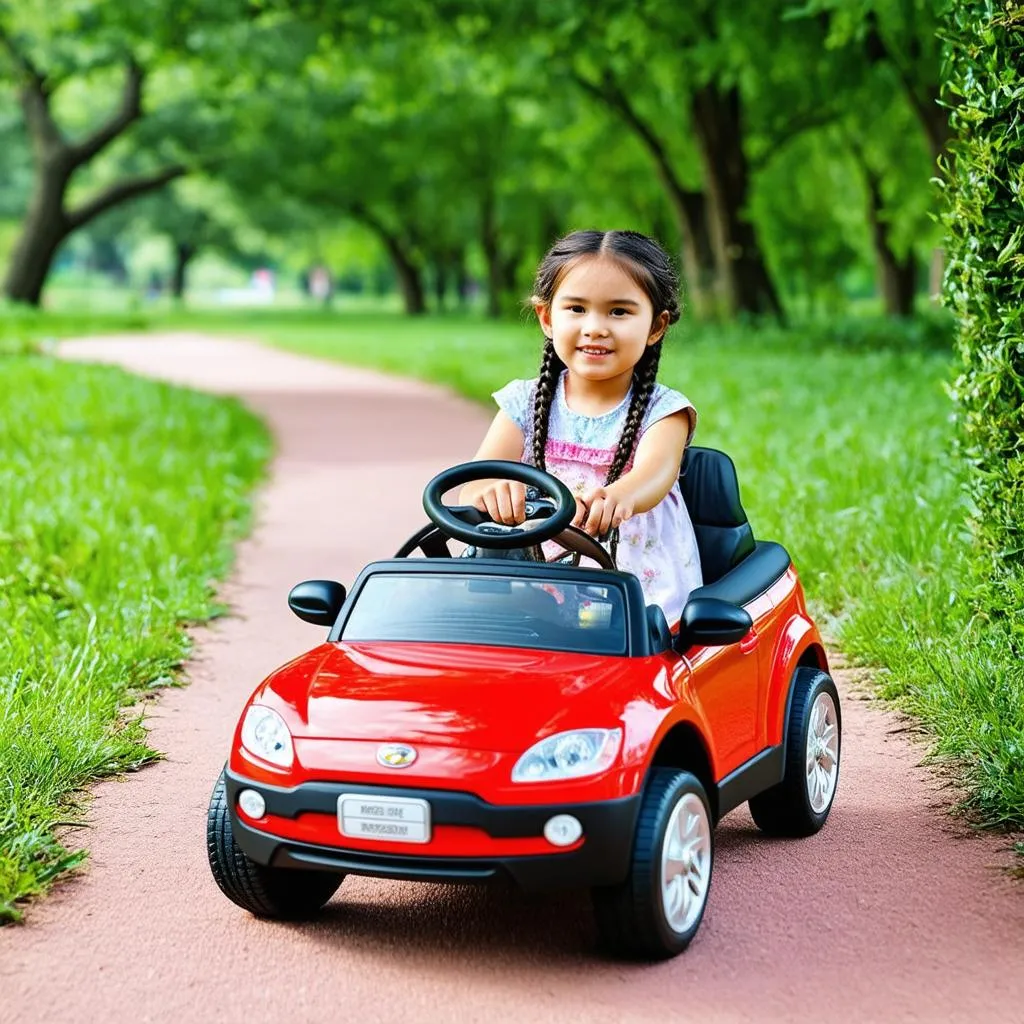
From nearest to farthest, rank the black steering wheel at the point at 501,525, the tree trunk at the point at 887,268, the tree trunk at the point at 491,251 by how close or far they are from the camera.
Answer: the black steering wheel at the point at 501,525, the tree trunk at the point at 887,268, the tree trunk at the point at 491,251

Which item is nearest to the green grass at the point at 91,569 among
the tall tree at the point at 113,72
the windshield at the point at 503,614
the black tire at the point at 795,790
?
the windshield at the point at 503,614

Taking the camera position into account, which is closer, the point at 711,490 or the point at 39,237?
the point at 711,490

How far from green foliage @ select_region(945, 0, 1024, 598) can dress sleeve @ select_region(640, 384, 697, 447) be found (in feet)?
5.15

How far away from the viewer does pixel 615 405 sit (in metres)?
5.05

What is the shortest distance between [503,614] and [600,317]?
1028mm

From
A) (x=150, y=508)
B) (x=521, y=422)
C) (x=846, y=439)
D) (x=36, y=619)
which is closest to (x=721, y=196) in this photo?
(x=846, y=439)

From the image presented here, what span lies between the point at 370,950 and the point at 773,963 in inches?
38.5

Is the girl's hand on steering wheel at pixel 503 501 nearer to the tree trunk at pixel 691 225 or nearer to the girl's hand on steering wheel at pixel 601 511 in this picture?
the girl's hand on steering wheel at pixel 601 511

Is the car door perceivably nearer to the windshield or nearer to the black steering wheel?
the windshield

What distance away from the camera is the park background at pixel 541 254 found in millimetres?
6105

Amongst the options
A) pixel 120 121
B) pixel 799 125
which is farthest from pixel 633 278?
pixel 120 121

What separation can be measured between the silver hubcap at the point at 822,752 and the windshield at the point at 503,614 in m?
1.06

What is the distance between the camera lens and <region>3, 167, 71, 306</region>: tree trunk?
3900 cm

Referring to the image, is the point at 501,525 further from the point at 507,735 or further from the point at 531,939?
the point at 531,939
